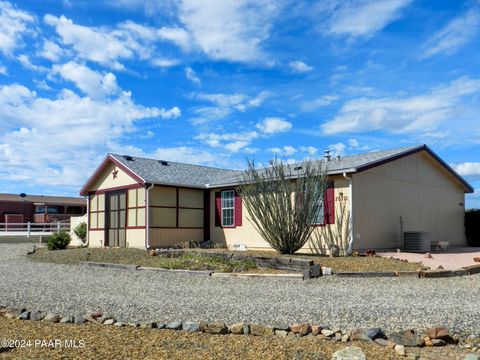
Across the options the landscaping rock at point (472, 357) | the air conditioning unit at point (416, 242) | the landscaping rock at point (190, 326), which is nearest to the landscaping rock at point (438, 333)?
the landscaping rock at point (472, 357)

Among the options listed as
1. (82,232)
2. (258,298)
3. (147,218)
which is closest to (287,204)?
(147,218)

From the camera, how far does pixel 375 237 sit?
54.5 feet

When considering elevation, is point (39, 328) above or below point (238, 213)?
below

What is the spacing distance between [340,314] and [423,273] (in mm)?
4973

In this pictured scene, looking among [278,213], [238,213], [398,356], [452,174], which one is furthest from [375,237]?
[398,356]

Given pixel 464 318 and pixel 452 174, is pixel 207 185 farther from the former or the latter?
pixel 464 318

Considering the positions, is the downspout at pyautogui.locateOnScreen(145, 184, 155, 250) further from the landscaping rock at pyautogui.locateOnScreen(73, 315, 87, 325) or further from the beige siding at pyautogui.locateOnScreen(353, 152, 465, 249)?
the landscaping rock at pyautogui.locateOnScreen(73, 315, 87, 325)

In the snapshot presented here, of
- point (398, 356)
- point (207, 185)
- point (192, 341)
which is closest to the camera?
point (398, 356)

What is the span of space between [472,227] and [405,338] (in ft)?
65.6

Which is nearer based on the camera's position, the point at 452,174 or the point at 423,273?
the point at 423,273

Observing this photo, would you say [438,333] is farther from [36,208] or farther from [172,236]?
[36,208]

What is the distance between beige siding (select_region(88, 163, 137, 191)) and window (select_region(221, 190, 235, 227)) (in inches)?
155

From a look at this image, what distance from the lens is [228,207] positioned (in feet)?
66.3

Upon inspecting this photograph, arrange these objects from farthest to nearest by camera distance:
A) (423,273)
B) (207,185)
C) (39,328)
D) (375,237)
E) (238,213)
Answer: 1. (207,185)
2. (238,213)
3. (375,237)
4. (423,273)
5. (39,328)
